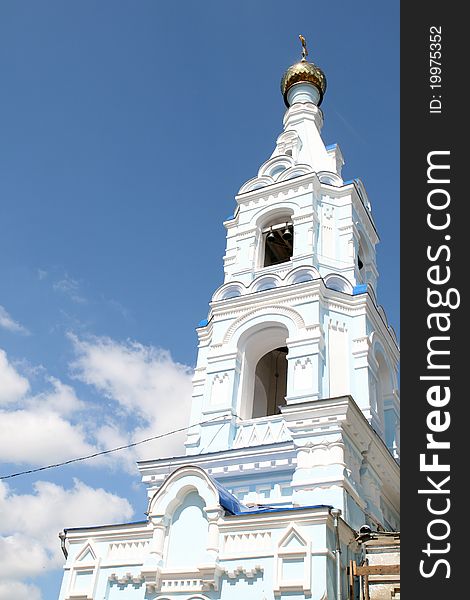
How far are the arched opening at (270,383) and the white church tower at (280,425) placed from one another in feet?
0.11

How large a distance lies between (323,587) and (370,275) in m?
10.1

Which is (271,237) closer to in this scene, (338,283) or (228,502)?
(338,283)

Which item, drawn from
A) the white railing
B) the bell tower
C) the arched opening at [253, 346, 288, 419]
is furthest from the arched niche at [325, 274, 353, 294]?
the white railing

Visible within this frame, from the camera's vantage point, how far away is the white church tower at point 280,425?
29.5 ft

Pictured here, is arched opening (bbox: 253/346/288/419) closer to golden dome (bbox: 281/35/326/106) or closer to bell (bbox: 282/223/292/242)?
bell (bbox: 282/223/292/242)

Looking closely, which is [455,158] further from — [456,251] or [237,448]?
[237,448]

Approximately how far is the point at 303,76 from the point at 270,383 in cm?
1110

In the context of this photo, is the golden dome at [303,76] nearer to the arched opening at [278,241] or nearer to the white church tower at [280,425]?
the white church tower at [280,425]

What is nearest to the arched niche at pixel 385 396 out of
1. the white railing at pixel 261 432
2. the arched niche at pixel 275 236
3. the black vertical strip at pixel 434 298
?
the white railing at pixel 261 432

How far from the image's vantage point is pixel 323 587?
8.27 metres

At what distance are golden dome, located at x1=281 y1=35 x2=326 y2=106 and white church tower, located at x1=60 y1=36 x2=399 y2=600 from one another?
2332 mm

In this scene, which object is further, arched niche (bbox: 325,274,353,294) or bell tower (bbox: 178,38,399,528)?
arched niche (bbox: 325,274,353,294)

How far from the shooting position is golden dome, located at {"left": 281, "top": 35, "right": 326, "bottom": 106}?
21438mm

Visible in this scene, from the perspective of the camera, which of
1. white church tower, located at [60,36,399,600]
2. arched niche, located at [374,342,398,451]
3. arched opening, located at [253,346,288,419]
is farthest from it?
arched opening, located at [253,346,288,419]
